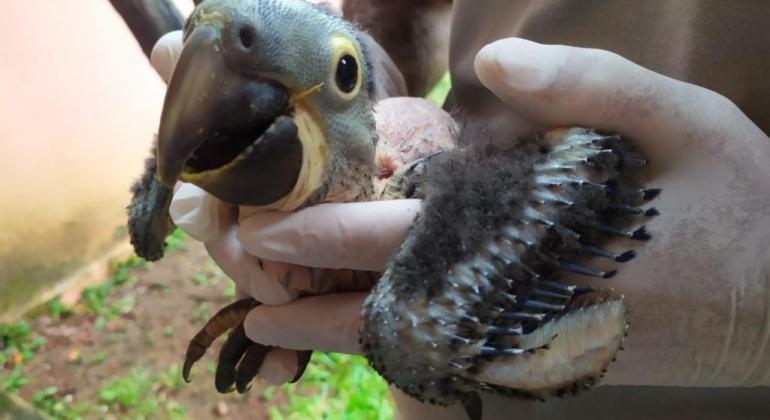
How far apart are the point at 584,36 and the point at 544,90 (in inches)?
9.9

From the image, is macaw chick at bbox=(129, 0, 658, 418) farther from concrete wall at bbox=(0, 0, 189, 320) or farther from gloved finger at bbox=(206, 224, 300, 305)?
concrete wall at bbox=(0, 0, 189, 320)

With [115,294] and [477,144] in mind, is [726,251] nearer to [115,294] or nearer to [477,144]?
[477,144]

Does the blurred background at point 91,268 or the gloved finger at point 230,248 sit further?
the blurred background at point 91,268

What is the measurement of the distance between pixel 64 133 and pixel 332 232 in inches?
83.0

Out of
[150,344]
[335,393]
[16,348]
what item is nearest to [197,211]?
[335,393]

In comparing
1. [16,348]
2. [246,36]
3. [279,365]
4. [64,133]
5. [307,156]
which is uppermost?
[246,36]

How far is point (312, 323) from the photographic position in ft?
2.88

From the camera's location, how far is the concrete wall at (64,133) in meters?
2.36

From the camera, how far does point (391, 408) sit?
2.05 m

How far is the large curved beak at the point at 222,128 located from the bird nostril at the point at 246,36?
0.05 ft

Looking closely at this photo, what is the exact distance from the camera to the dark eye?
70cm

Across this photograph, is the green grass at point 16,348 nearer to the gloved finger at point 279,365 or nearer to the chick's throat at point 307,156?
the gloved finger at point 279,365

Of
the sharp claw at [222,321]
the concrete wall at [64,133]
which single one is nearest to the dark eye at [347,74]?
the sharp claw at [222,321]

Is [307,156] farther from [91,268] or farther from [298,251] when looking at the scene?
[91,268]
